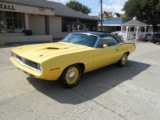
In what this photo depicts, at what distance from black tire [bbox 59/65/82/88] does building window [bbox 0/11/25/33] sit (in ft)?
45.3

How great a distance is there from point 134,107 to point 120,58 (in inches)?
125

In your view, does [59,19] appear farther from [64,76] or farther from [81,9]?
[81,9]

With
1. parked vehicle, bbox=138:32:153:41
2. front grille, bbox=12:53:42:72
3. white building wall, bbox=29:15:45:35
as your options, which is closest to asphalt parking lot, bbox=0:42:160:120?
front grille, bbox=12:53:42:72

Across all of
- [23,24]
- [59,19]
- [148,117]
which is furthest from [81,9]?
[148,117]

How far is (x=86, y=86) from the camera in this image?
4617 mm

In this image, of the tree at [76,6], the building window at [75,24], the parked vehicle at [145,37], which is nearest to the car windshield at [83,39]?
the building window at [75,24]

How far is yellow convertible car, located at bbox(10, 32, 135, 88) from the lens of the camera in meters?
3.72

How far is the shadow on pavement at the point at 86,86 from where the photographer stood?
Answer: 3.90 meters

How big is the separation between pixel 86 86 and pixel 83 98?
2.46 feet

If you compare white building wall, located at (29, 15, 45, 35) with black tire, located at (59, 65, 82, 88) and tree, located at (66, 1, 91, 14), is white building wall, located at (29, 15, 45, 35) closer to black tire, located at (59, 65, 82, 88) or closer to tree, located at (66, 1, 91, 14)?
black tire, located at (59, 65, 82, 88)

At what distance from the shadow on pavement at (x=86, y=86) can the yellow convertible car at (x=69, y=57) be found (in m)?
0.28

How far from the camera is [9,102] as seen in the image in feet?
11.6

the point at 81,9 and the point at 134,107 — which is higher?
the point at 81,9

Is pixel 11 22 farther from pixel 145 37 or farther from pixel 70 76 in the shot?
pixel 145 37
